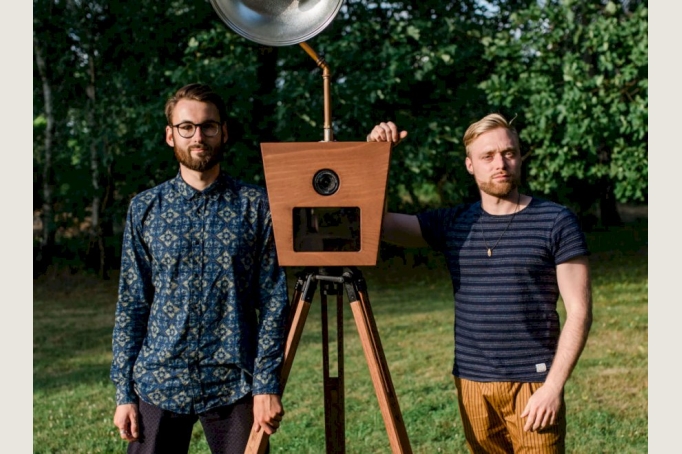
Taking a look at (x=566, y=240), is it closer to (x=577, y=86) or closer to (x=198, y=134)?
(x=198, y=134)

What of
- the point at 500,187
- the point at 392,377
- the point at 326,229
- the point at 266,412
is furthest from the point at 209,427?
the point at 392,377

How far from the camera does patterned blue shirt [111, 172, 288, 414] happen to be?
2.46 m

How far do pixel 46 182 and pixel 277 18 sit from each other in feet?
32.7

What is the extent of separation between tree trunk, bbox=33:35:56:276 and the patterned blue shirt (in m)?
9.74

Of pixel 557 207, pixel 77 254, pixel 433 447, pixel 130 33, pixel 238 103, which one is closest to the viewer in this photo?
pixel 557 207

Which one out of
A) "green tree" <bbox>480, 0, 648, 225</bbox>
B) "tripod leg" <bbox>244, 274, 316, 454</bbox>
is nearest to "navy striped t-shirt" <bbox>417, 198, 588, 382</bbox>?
"tripod leg" <bbox>244, 274, 316, 454</bbox>

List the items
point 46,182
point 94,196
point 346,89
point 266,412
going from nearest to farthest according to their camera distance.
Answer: point 266,412 < point 346,89 < point 46,182 < point 94,196

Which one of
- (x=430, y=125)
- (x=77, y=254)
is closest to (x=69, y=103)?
(x=77, y=254)

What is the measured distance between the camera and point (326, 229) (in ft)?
8.14

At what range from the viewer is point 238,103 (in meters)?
10.5

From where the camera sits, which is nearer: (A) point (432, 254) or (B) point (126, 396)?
(B) point (126, 396)

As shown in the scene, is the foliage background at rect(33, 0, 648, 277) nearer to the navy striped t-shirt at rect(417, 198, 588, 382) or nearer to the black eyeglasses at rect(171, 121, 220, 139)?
the navy striped t-shirt at rect(417, 198, 588, 382)

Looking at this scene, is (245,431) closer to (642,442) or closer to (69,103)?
(642,442)

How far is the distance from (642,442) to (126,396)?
3.34 meters
